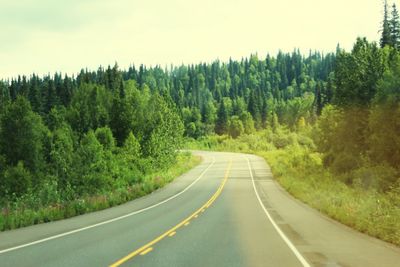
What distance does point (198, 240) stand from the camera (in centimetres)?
1370

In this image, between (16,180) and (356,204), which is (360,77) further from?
(16,180)

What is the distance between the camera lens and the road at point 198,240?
10.3 m

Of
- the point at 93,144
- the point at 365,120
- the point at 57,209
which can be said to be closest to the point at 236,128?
the point at 365,120

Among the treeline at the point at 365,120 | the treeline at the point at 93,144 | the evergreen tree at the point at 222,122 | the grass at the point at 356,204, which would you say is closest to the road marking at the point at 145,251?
the grass at the point at 356,204

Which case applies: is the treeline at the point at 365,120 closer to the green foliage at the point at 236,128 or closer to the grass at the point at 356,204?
the grass at the point at 356,204

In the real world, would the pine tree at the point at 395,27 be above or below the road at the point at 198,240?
above

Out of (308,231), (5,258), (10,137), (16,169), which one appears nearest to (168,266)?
(5,258)

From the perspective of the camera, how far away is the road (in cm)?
1034

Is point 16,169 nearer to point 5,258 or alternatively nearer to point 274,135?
point 5,258

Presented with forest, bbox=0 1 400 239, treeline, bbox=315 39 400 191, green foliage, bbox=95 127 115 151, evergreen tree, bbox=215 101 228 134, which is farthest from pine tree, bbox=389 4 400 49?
evergreen tree, bbox=215 101 228 134

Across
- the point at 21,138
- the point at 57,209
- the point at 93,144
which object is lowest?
the point at 57,209

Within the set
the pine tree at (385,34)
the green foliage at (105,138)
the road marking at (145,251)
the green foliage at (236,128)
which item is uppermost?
the pine tree at (385,34)

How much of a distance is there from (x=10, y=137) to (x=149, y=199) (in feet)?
161

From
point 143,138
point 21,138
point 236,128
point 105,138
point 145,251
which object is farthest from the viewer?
point 236,128
